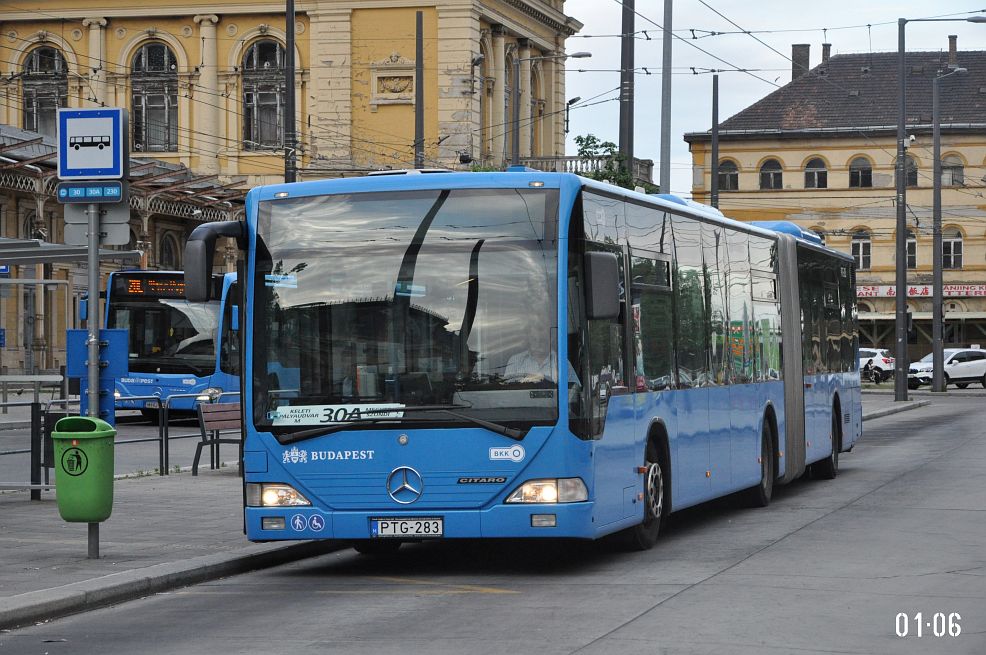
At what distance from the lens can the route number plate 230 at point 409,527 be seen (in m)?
11.8

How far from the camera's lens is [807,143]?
85.0 metres

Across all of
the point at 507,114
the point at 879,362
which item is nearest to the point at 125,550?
the point at 507,114

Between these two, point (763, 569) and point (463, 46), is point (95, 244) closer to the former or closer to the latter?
point (763, 569)

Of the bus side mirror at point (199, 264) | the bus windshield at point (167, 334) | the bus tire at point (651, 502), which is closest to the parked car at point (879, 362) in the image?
the bus windshield at point (167, 334)

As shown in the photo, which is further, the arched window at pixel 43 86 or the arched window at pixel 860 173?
the arched window at pixel 860 173

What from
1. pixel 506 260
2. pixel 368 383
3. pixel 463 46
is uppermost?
pixel 463 46

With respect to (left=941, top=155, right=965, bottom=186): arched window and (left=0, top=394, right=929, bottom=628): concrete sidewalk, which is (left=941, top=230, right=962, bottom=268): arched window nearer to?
(left=941, top=155, right=965, bottom=186): arched window

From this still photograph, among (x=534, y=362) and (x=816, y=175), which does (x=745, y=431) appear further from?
(x=816, y=175)

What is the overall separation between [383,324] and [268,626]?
2722 millimetres

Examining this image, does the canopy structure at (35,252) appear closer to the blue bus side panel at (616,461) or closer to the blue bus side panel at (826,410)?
the blue bus side panel at (616,461)

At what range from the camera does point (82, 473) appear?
12492 millimetres

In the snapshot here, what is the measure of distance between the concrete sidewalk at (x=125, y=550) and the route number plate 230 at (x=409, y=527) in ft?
4.42

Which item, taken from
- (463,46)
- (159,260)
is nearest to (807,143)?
(463,46)

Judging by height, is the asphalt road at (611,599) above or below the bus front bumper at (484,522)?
below
